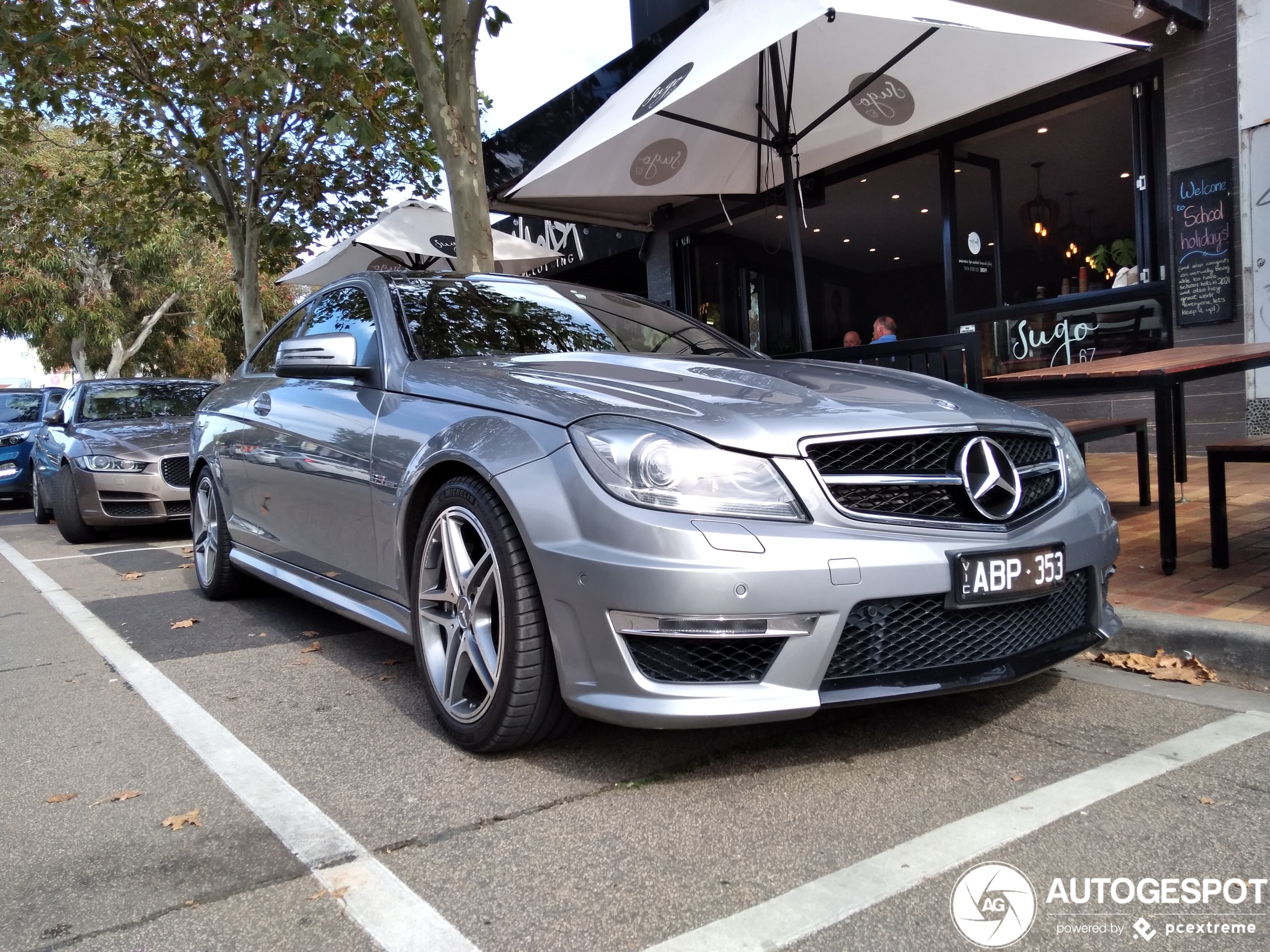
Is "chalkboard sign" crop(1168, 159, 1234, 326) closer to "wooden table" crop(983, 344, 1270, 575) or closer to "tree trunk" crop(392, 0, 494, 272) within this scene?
"wooden table" crop(983, 344, 1270, 575)

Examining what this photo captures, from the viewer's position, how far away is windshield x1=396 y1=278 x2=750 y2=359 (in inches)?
141

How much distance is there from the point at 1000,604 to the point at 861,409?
0.61 metres

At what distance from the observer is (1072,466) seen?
2.99m

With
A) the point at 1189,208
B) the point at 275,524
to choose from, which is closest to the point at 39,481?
the point at 275,524

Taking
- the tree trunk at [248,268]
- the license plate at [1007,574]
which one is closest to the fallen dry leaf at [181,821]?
the license plate at [1007,574]

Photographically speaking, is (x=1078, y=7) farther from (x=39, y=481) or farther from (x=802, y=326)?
(x=39, y=481)

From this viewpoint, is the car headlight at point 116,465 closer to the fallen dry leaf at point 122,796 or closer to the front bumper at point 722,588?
the fallen dry leaf at point 122,796

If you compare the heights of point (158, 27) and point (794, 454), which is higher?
point (158, 27)

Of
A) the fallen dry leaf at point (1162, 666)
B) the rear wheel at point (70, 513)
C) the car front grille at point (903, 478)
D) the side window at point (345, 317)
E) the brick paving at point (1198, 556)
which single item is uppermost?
the side window at point (345, 317)

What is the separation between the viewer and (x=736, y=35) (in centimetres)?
509

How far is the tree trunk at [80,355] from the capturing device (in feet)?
111

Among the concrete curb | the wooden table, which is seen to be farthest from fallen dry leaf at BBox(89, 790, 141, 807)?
the wooden table
